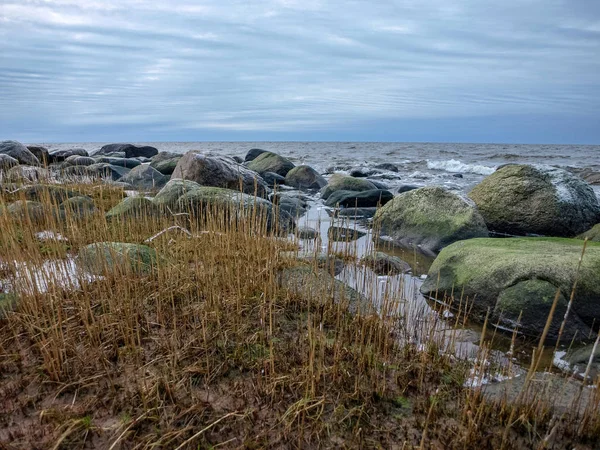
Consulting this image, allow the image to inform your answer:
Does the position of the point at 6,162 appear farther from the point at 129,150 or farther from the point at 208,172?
the point at 129,150

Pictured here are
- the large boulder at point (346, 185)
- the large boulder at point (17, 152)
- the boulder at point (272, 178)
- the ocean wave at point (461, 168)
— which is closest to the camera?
the large boulder at point (346, 185)

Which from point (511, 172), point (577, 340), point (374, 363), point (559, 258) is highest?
point (511, 172)

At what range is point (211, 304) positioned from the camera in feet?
11.9

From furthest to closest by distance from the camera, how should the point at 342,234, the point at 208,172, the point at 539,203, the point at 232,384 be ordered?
the point at 208,172, the point at 539,203, the point at 342,234, the point at 232,384

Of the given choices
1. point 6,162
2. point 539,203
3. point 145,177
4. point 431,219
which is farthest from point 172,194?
point 6,162

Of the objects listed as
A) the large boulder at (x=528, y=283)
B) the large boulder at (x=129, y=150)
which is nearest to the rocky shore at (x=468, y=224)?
the large boulder at (x=528, y=283)

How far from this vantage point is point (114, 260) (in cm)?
369

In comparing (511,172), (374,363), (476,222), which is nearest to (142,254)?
(374,363)

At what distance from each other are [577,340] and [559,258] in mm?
866

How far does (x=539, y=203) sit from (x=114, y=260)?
7.60 meters

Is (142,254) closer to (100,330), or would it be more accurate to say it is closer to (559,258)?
(100,330)

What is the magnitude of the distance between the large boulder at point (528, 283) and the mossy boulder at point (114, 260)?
295 cm

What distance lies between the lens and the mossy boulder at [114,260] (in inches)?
145

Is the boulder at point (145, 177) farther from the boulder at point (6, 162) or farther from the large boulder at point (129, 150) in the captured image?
the large boulder at point (129, 150)
